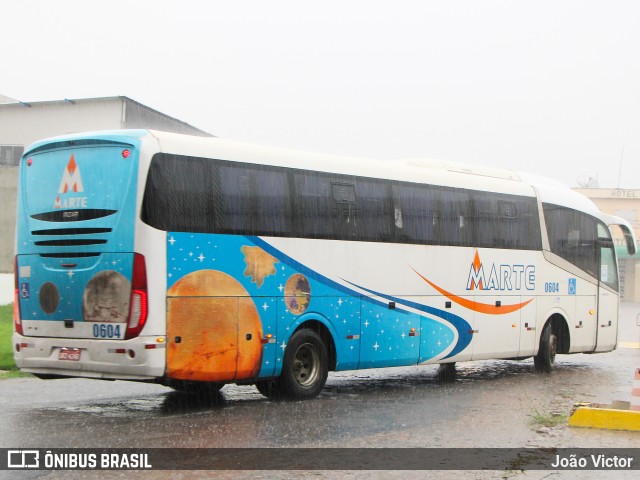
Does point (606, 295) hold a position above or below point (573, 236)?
below

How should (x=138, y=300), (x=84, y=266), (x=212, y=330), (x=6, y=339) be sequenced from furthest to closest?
1. (x=6, y=339)
2. (x=212, y=330)
3. (x=84, y=266)
4. (x=138, y=300)

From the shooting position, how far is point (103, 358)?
10.9 m

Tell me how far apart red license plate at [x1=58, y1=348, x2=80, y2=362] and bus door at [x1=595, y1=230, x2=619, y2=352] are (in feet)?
37.7

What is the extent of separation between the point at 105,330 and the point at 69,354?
61 cm

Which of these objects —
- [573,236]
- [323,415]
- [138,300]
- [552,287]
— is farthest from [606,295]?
[138,300]

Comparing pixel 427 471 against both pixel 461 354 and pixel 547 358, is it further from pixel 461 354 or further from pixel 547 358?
pixel 547 358

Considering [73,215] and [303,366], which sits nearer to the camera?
[73,215]

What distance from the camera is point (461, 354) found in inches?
621

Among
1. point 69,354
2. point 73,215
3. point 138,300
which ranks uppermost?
point 73,215

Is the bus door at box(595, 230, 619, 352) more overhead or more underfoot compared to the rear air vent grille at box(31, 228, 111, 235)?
more underfoot

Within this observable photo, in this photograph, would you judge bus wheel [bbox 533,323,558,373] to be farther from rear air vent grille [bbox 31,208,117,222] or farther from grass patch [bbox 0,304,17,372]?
rear air vent grille [bbox 31,208,117,222]

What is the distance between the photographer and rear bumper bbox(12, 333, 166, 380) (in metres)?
10.8

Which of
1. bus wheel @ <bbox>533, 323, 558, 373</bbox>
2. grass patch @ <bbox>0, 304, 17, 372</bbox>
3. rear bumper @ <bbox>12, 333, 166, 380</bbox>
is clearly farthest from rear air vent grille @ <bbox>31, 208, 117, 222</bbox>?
bus wheel @ <bbox>533, 323, 558, 373</bbox>

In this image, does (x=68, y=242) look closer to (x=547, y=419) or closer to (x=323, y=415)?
(x=323, y=415)
